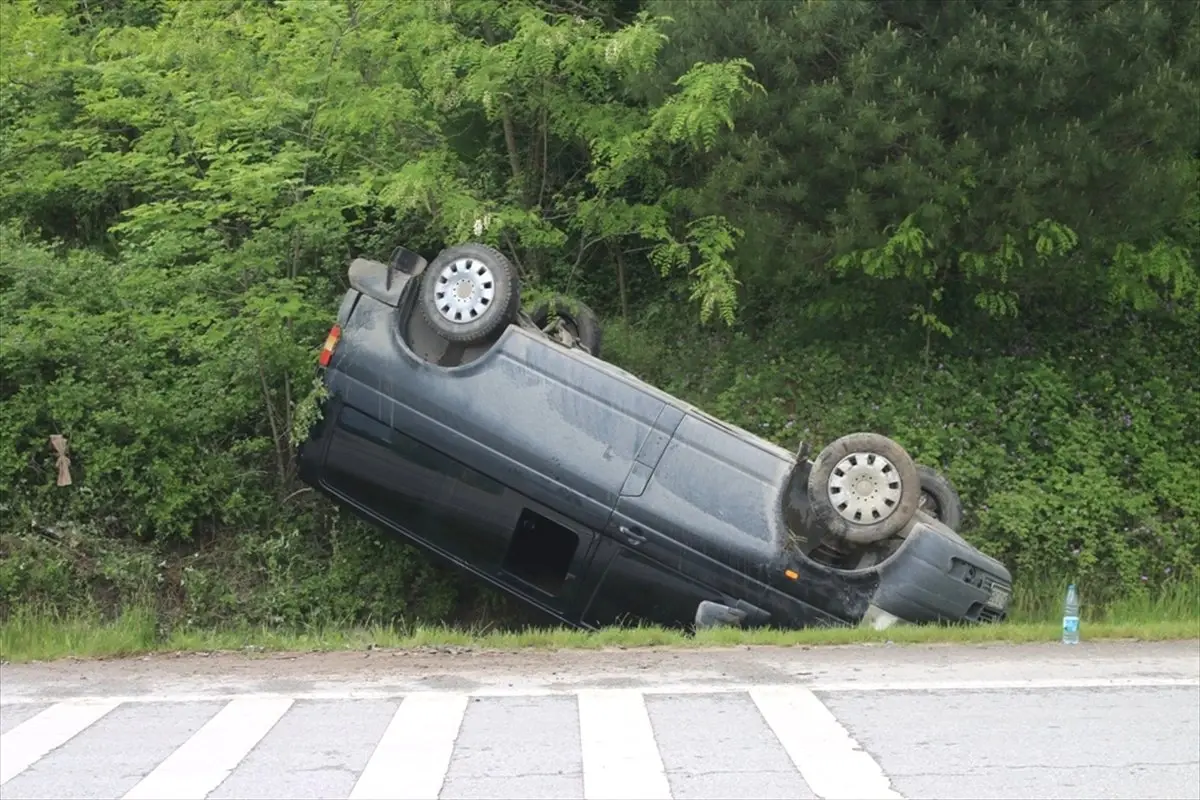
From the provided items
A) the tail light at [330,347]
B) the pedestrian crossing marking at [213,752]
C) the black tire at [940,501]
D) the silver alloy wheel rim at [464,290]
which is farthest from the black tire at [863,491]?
the pedestrian crossing marking at [213,752]

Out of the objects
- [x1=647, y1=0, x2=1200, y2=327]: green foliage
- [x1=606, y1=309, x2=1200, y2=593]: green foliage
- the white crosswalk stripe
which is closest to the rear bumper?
the white crosswalk stripe

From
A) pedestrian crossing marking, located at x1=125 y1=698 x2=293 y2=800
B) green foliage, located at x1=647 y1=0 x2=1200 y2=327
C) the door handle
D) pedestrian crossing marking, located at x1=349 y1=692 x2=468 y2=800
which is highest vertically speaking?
green foliage, located at x1=647 y1=0 x2=1200 y2=327

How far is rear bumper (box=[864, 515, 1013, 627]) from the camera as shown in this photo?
30.8ft

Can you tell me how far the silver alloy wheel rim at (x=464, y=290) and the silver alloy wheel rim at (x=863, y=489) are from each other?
291cm

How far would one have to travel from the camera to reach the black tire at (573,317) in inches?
477

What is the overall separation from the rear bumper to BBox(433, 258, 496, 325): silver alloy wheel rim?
3.56m

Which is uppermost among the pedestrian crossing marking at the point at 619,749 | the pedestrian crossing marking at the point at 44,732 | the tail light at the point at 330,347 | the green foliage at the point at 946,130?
the green foliage at the point at 946,130

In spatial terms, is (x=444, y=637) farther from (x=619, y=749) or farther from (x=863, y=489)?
(x=619, y=749)

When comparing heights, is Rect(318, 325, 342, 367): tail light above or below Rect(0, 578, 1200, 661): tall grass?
above

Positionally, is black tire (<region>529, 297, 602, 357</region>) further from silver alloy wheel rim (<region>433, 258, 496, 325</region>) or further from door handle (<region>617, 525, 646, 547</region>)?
door handle (<region>617, 525, 646, 547</region>)

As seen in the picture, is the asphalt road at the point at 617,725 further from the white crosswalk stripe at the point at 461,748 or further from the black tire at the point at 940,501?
the black tire at the point at 940,501

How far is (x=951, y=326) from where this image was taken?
14.0 meters

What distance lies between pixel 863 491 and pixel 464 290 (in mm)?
3339

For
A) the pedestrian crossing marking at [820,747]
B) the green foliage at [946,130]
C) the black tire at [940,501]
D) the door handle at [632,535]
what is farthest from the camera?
the green foliage at [946,130]
